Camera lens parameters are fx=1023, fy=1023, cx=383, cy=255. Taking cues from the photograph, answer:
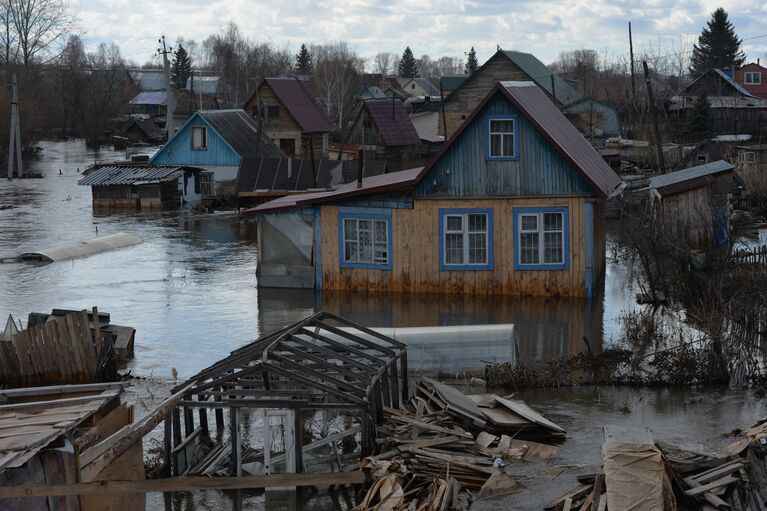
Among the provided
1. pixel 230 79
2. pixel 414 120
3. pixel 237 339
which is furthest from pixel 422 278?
pixel 230 79

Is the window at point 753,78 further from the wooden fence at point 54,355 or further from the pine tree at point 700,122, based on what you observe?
the wooden fence at point 54,355

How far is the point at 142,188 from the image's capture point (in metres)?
45.2

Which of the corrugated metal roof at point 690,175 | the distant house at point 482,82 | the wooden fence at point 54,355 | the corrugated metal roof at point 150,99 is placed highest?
the corrugated metal roof at point 150,99

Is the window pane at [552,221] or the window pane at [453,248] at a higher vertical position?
the window pane at [552,221]

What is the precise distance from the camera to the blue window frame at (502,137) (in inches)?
913

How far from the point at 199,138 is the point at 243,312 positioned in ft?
85.7

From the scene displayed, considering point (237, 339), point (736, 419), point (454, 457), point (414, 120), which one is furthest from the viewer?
point (414, 120)

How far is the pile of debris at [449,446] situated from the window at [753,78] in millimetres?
69513

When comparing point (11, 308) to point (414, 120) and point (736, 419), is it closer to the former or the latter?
point (736, 419)

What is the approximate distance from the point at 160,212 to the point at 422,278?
2283 cm

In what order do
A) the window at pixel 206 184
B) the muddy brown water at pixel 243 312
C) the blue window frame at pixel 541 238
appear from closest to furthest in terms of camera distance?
1. the muddy brown water at pixel 243 312
2. the blue window frame at pixel 541 238
3. the window at pixel 206 184

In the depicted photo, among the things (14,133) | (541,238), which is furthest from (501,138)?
(14,133)

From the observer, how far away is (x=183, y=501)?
12.5m

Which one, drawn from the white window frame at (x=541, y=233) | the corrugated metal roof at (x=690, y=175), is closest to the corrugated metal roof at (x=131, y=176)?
the corrugated metal roof at (x=690, y=175)
